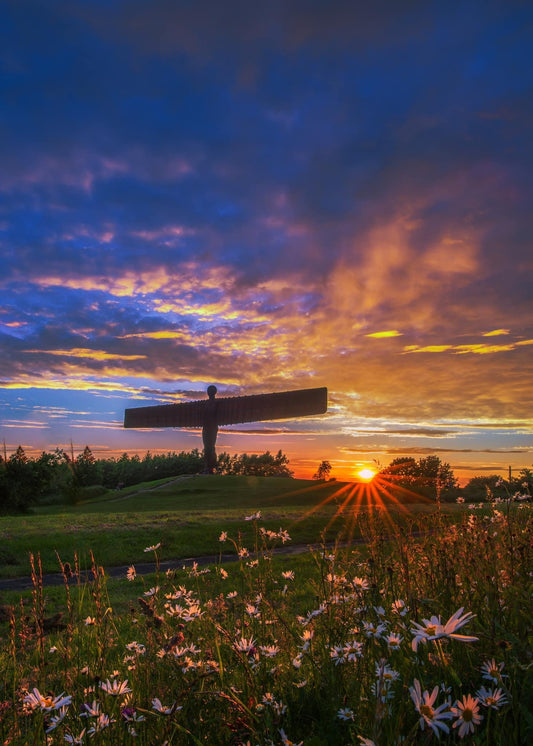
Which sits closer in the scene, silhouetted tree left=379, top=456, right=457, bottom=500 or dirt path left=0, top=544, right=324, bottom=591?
dirt path left=0, top=544, right=324, bottom=591

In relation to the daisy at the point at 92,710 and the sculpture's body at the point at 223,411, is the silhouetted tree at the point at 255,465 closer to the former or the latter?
the sculpture's body at the point at 223,411

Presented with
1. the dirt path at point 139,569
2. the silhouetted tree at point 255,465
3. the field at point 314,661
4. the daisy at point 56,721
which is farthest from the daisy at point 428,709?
the silhouetted tree at point 255,465

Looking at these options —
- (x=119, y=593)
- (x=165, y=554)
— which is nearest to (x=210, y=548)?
(x=165, y=554)

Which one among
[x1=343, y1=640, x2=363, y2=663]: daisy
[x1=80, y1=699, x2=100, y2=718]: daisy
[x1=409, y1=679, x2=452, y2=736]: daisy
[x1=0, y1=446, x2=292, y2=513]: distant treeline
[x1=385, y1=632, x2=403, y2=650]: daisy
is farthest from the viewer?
[x1=0, y1=446, x2=292, y2=513]: distant treeline

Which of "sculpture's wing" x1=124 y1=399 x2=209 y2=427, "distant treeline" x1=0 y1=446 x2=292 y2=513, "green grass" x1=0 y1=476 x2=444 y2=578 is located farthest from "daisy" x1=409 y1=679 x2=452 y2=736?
"sculpture's wing" x1=124 y1=399 x2=209 y2=427

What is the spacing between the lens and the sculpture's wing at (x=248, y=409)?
33.4m

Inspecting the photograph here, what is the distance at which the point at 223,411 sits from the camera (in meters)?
35.6

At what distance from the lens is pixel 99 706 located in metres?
2.43

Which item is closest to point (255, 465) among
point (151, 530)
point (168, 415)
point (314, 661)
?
point (168, 415)

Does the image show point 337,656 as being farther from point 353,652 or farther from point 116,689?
point 116,689

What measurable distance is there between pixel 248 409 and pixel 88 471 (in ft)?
61.0

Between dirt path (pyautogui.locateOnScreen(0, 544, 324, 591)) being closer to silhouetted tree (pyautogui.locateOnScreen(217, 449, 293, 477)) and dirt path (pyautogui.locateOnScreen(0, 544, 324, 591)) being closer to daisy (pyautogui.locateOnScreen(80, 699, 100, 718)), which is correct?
daisy (pyautogui.locateOnScreen(80, 699, 100, 718))

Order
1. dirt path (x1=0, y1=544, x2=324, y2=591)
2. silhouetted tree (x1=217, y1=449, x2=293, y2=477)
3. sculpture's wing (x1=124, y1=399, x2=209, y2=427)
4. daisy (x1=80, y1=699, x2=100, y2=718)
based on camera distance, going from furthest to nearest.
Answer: silhouetted tree (x1=217, y1=449, x2=293, y2=477)
sculpture's wing (x1=124, y1=399, x2=209, y2=427)
dirt path (x1=0, y1=544, x2=324, y2=591)
daisy (x1=80, y1=699, x2=100, y2=718)

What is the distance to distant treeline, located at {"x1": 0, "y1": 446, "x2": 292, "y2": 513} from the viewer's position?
31.3 metres
